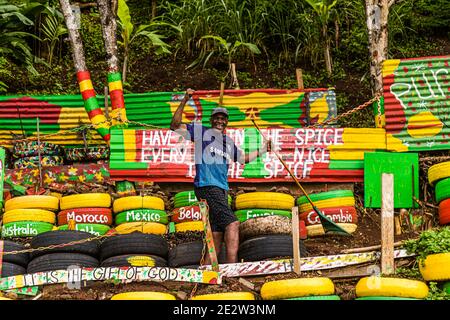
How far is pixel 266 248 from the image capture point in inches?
419

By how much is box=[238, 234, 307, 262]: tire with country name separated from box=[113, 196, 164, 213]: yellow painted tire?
9.13ft

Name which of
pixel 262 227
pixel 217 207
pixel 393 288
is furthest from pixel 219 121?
pixel 393 288

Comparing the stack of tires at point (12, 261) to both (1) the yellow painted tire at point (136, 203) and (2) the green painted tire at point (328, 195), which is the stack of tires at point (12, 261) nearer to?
(1) the yellow painted tire at point (136, 203)

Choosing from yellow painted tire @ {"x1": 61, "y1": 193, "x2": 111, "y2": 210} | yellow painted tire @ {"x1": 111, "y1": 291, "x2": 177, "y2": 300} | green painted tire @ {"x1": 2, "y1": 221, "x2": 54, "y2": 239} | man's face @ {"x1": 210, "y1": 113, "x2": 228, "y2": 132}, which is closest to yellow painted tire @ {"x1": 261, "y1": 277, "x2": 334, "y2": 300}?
yellow painted tire @ {"x1": 111, "y1": 291, "x2": 177, "y2": 300}

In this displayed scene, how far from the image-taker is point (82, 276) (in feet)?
32.1

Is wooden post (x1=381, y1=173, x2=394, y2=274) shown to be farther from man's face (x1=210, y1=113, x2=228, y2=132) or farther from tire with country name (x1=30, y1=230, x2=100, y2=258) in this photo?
tire with country name (x1=30, y1=230, x2=100, y2=258)

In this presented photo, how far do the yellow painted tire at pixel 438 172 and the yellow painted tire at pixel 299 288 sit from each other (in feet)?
14.0

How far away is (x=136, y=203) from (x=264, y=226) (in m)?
2.56

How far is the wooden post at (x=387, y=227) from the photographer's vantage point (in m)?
9.77

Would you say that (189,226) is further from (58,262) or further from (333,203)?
(58,262)

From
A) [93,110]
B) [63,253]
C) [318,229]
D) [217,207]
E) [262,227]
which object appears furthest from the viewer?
[93,110]
